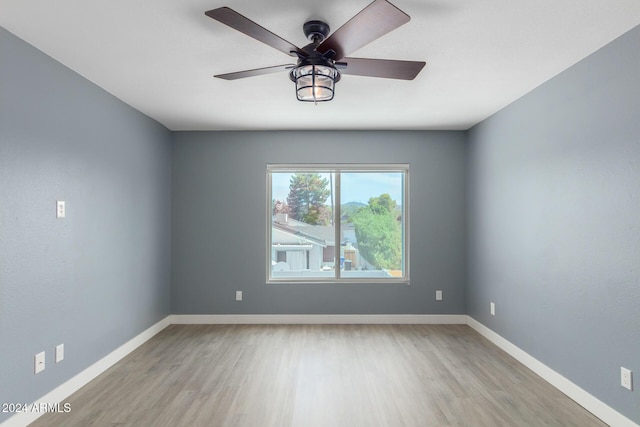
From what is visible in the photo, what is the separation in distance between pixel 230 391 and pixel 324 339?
145 cm

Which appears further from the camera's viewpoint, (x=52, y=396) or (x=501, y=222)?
(x=501, y=222)

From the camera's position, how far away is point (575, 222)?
281 cm

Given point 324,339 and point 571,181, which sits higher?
point 571,181

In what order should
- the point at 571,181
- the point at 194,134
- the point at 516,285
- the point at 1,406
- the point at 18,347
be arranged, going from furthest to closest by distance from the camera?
the point at 194,134, the point at 516,285, the point at 571,181, the point at 18,347, the point at 1,406

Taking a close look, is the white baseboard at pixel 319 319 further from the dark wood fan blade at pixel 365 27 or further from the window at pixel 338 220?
the dark wood fan blade at pixel 365 27

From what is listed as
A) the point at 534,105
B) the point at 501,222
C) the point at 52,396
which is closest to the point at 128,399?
the point at 52,396

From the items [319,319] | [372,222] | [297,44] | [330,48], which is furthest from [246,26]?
[319,319]

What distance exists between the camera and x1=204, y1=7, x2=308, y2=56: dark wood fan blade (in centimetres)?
170

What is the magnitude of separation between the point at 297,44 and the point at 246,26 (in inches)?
30.7

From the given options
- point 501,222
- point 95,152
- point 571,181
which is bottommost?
point 501,222

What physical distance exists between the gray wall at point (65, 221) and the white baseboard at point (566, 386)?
12.4 ft

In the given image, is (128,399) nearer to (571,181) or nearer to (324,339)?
(324,339)

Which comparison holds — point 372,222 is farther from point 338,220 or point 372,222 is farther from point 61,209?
point 61,209

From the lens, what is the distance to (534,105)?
3.34m
